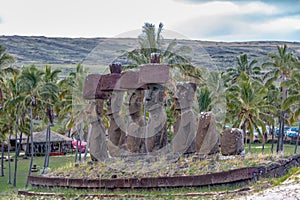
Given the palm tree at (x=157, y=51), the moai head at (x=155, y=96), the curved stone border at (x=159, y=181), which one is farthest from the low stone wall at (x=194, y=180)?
the palm tree at (x=157, y=51)

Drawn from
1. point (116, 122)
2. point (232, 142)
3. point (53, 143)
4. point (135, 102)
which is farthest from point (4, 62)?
point (53, 143)

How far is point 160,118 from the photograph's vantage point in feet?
81.3

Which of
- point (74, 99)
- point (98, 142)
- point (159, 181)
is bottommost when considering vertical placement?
point (159, 181)

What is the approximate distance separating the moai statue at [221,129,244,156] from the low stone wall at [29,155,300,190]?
223 cm

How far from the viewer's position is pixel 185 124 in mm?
24500

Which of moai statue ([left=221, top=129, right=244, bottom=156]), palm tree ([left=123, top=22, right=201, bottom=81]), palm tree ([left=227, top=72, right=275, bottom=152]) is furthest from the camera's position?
palm tree ([left=227, top=72, right=275, bottom=152])

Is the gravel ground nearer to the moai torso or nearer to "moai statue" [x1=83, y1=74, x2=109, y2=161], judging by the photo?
the moai torso

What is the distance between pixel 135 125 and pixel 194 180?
5020mm

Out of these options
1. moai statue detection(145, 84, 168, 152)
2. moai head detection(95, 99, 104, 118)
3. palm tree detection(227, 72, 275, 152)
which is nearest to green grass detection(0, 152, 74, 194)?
moai head detection(95, 99, 104, 118)

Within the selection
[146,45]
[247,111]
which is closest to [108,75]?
[146,45]

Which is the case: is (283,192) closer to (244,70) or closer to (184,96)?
(184,96)

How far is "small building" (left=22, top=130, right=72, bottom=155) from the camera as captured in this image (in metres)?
68.0

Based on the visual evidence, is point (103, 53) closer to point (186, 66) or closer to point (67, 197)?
point (186, 66)

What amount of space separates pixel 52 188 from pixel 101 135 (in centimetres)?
377
